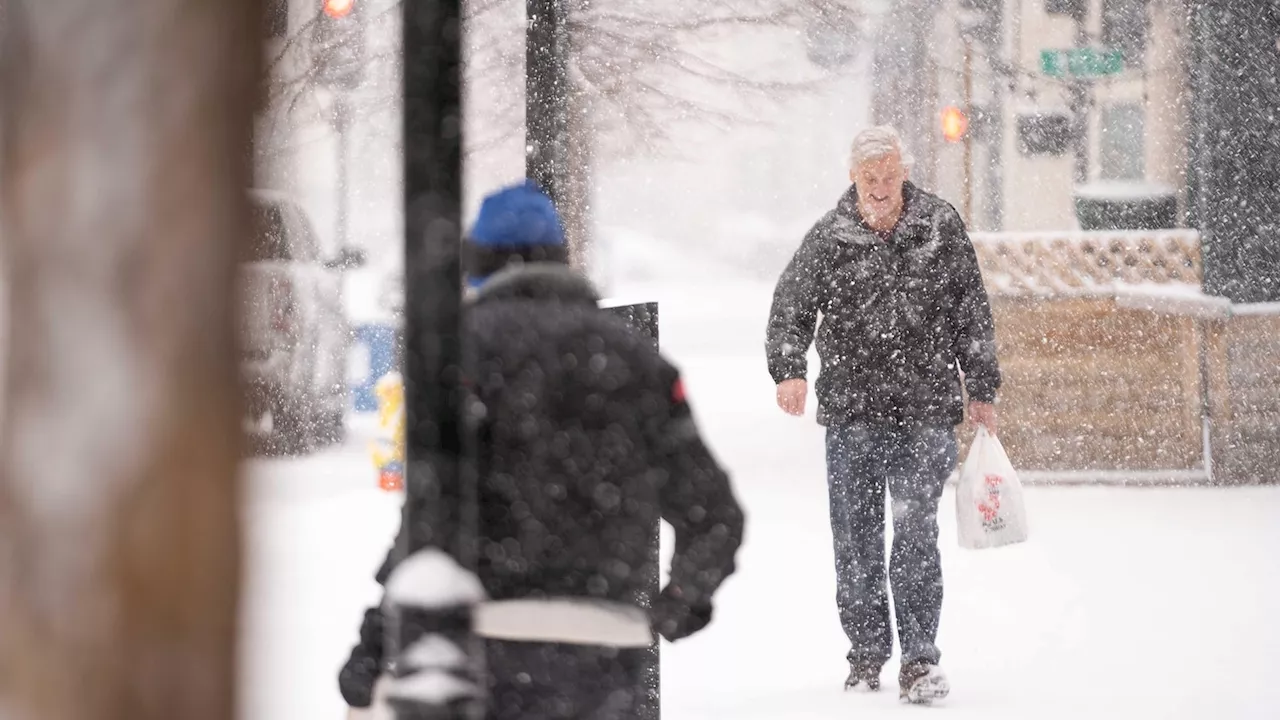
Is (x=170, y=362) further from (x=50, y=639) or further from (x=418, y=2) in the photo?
(x=418, y=2)

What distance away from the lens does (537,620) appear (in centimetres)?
271

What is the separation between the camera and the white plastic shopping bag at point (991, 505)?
5.45 metres

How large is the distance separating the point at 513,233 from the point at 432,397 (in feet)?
3.54

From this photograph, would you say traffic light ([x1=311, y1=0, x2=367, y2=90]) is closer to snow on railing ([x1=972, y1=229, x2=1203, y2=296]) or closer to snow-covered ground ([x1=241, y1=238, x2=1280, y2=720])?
snow-covered ground ([x1=241, y1=238, x2=1280, y2=720])

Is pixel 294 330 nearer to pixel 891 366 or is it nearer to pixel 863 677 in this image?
pixel 863 677

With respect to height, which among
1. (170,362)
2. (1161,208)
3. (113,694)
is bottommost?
(113,694)

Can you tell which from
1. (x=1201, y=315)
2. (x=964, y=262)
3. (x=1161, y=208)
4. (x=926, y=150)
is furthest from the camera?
(x=926, y=150)

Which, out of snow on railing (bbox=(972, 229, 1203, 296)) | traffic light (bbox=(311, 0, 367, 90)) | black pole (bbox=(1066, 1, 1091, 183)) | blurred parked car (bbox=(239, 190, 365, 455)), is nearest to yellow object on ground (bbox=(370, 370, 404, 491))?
blurred parked car (bbox=(239, 190, 365, 455))

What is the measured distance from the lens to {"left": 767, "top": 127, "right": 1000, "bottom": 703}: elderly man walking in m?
5.37

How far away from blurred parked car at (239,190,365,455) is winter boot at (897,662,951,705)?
21.3 ft

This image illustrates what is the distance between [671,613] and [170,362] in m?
1.01

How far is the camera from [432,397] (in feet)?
6.17

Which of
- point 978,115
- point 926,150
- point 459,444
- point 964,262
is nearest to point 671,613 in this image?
point 459,444

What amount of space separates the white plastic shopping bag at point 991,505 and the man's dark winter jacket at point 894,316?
0.19 m
